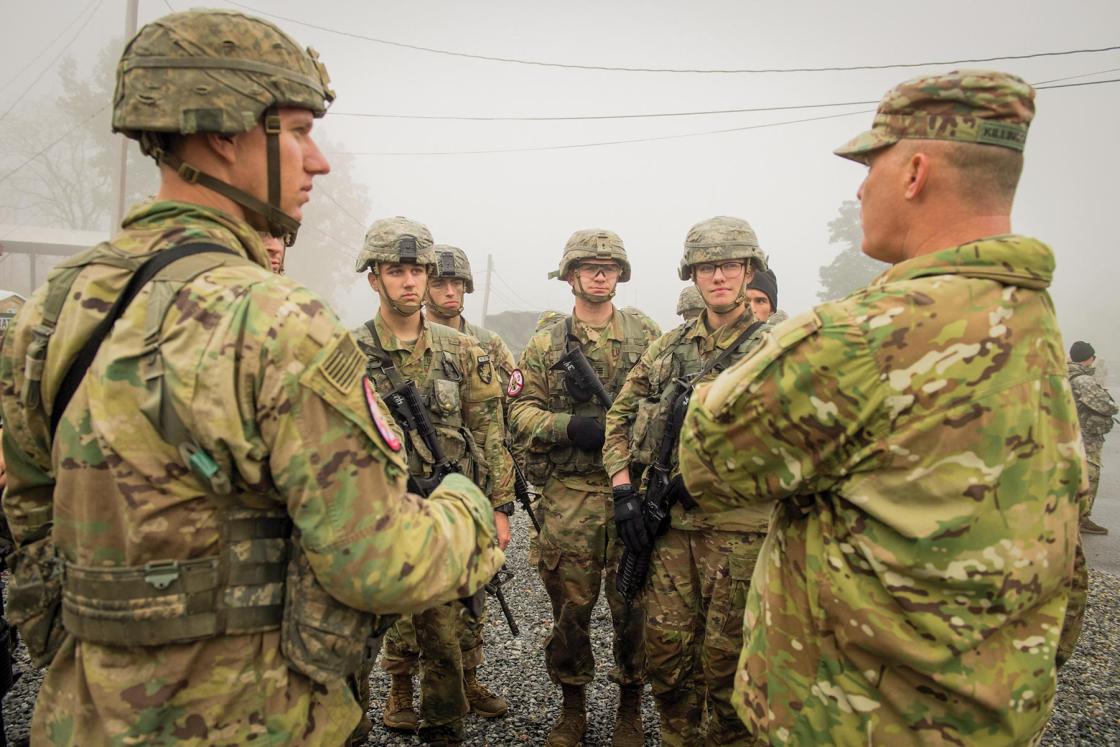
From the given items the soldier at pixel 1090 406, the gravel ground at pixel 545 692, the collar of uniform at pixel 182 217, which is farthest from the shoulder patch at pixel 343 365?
the soldier at pixel 1090 406

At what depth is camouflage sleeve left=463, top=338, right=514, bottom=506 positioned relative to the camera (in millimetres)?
3736

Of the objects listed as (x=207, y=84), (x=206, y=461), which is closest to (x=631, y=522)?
(x=206, y=461)

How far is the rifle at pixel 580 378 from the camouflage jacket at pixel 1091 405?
27.8 ft

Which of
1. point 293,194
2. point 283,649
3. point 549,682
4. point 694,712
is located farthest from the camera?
point 549,682

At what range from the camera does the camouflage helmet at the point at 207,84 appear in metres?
1.47

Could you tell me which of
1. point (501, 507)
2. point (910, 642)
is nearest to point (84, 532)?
point (910, 642)

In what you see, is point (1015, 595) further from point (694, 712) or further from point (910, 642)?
point (694, 712)

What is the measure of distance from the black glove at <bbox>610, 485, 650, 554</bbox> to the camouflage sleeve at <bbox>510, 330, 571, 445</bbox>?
2.51ft

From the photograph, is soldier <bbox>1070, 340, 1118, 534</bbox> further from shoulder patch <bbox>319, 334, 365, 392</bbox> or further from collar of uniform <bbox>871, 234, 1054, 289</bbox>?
shoulder patch <bbox>319, 334, 365, 392</bbox>

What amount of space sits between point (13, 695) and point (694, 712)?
400cm

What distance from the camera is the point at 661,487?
326cm

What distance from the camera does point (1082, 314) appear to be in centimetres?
5784

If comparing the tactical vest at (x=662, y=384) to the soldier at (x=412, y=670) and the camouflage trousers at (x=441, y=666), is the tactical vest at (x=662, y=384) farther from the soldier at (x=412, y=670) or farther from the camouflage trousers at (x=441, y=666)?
the camouflage trousers at (x=441, y=666)

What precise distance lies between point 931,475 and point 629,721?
2846mm
